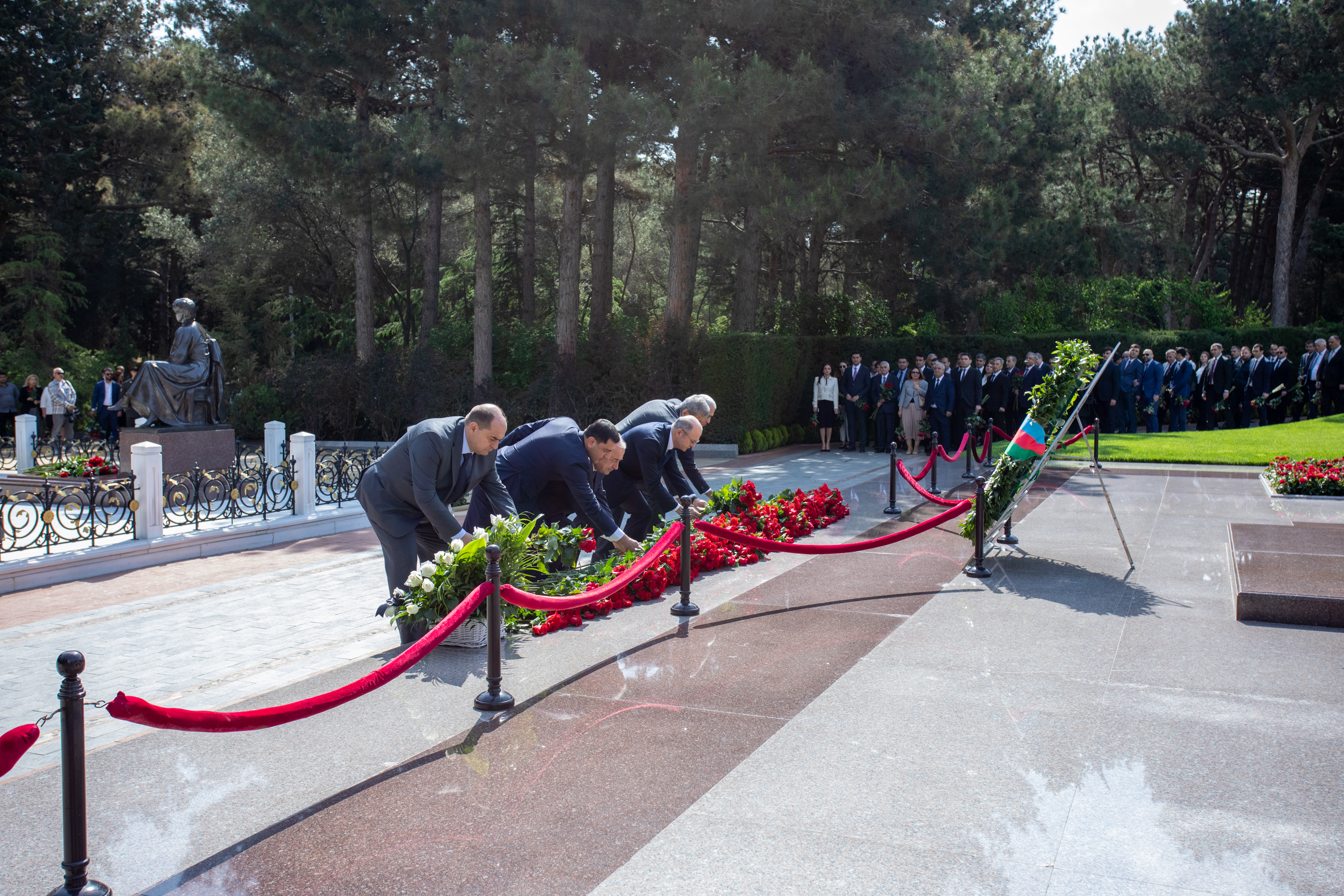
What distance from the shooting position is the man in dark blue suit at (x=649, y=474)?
349 inches

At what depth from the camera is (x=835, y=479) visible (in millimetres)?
16312

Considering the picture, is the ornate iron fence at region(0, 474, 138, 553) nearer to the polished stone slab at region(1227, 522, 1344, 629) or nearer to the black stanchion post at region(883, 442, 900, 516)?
the black stanchion post at region(883, 442, 900, 516)

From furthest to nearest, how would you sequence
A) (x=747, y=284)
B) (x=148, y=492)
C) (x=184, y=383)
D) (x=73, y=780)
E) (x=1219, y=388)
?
(x=747, y=284) < (x=1219, y=388) < (x=184, y=383) < (x=148, y=492) < (x=73, y=780)

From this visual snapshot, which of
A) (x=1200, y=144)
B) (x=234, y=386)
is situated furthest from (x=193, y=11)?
(x=1200, y=144)

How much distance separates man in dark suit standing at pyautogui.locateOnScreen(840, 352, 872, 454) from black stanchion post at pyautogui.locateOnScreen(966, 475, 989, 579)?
38.3 ft

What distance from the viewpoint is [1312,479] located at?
1291 cm

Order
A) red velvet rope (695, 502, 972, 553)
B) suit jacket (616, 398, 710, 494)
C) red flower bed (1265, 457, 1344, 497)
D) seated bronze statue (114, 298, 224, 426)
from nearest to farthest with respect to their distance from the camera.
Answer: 1. red velvet rope (695, 502, 972, 553)
2. suit jacket (616, 398, 710, 494)
3. red flower bed (1265, 457, 1344, 497)
4. seated bronze statue (114, 298, 224, 426)

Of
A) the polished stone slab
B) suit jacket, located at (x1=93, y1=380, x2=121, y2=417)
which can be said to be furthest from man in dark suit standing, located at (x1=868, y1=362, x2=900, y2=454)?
suit jacket, located at (x1=93, y1=380, x2=121, y2=417)

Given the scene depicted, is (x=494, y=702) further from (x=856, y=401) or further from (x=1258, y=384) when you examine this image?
(x=1258, y=384)

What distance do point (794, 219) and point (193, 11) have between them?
52.0ft

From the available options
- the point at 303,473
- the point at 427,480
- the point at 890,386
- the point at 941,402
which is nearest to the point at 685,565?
the point at 427,480

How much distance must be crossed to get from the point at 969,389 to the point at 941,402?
0.60 m

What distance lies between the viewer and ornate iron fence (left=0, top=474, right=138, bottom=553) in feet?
33.5

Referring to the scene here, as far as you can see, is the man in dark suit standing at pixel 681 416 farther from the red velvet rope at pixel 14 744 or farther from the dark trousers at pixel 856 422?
the dark trousers at pixel 856 422
